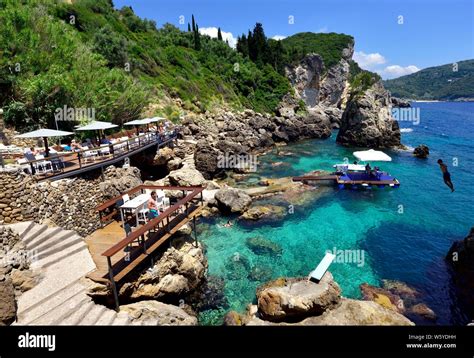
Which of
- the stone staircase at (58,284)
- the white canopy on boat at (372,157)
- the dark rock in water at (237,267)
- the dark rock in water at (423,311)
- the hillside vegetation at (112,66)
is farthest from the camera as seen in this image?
the white canopy on boat at (372,157)

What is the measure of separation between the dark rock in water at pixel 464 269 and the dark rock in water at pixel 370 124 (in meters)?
38.0

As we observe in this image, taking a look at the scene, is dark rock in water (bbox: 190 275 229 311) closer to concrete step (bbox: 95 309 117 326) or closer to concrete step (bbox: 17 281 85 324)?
concrete step (bbox: 95 309 117 326)

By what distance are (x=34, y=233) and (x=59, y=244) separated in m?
1.06

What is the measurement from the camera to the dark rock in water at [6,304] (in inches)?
309

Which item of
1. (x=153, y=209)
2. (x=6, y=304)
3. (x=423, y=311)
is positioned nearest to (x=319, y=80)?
(x=423, y=311)

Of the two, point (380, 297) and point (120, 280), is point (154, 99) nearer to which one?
point (120, 280)

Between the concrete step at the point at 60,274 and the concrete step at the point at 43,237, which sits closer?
the concrete step at the point at 60,274

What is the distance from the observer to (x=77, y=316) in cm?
879

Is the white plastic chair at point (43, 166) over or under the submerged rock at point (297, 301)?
over

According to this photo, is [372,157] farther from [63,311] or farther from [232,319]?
[63,311]

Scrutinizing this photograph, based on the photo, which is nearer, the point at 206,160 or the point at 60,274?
the point at 60,274

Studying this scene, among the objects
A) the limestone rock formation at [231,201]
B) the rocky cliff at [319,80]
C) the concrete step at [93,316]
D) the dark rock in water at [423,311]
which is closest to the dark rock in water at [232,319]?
the concrete step at [93,316]

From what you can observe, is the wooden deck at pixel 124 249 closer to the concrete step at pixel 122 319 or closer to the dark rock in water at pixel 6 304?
the concrete step at pixel 122 319

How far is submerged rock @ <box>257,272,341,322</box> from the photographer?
1000 cm
